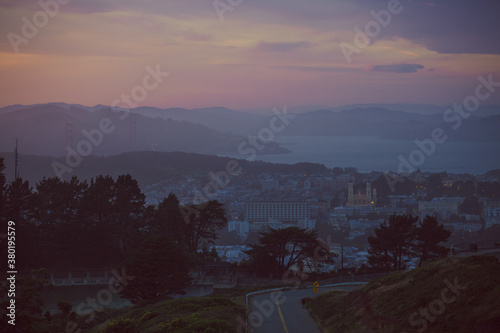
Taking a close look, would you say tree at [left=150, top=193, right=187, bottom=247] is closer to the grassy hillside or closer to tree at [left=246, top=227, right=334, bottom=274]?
tree at [left=246, top=227, right=334, bottom=274]

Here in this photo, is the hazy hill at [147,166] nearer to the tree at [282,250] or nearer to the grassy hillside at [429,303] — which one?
the tree at [282,250]

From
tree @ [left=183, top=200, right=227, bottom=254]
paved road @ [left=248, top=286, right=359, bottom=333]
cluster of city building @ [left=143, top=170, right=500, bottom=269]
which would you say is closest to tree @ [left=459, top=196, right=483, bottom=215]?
cluster of city building @ [left=143, top=170, right=500, bottom=269]

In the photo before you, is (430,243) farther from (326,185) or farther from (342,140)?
→ (342,140)

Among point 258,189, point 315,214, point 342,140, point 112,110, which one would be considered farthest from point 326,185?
point 342,140

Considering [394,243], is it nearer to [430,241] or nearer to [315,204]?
[430,241]

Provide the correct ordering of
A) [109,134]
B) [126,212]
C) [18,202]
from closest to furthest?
[18,202] < [126,212] < [109,134]

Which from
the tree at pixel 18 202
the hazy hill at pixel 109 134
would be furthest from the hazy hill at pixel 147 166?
the tree at pixel 18 202

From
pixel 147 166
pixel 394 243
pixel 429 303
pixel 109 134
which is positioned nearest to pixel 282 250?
pixel 394 243
